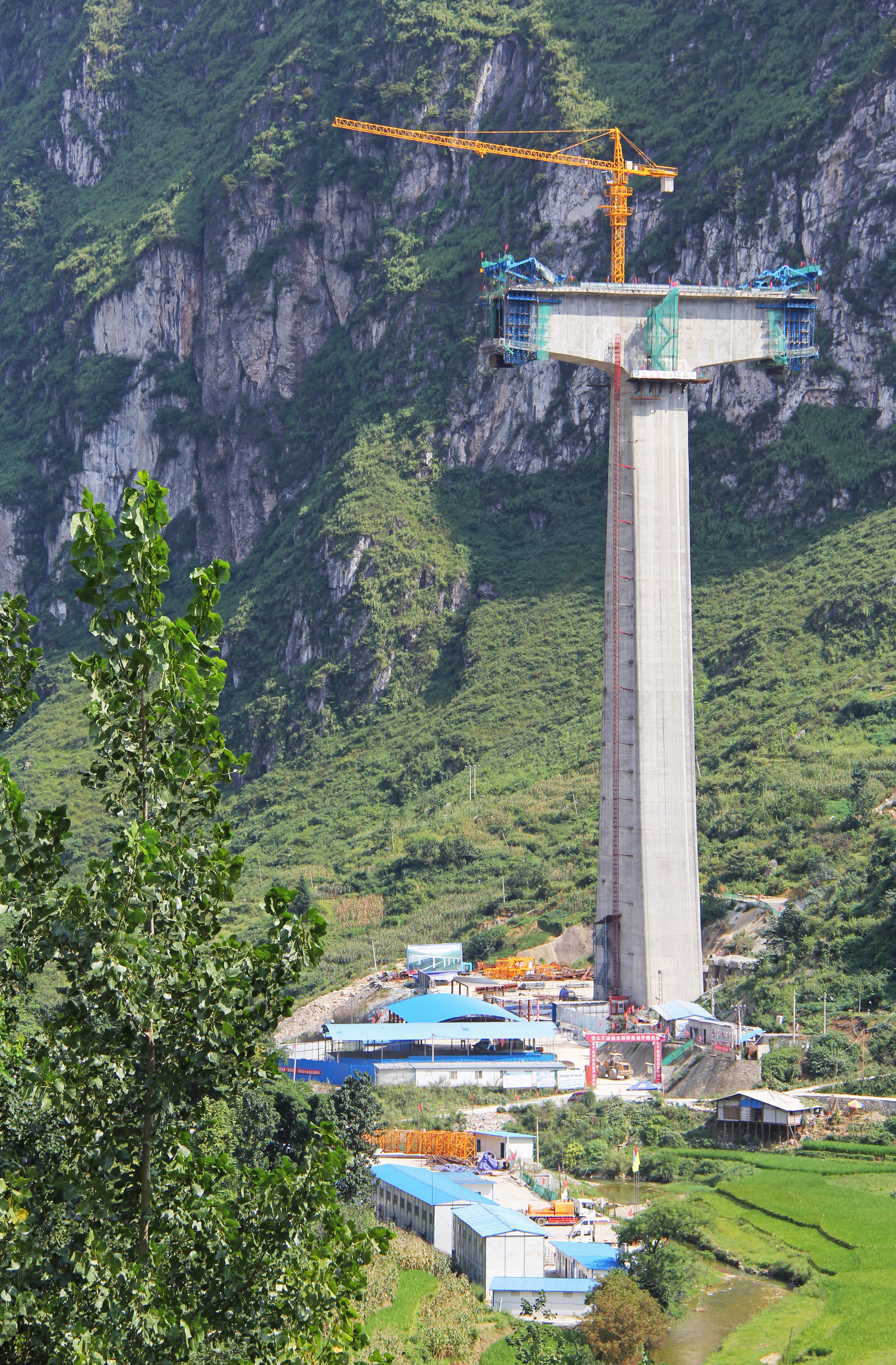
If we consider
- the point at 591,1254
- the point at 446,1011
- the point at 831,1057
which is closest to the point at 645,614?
the point at 446,1011

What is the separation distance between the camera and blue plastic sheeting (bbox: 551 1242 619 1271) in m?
30.7

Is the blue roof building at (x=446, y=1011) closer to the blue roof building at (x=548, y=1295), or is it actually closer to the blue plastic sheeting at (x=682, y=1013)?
the blue plastic sheeting at (x=682, y=1013)

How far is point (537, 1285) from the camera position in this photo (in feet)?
98.3

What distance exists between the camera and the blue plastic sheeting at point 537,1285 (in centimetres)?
2977

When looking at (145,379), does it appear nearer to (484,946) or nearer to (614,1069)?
(484,946)

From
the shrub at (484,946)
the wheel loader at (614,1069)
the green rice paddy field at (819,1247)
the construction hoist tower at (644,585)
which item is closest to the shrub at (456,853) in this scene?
the shrub at (484,946)

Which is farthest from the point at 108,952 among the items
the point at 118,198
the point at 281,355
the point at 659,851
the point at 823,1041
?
the point at 118,198

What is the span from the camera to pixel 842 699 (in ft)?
228

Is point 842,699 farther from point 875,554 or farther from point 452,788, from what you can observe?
point 452,788

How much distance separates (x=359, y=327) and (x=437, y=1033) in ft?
249

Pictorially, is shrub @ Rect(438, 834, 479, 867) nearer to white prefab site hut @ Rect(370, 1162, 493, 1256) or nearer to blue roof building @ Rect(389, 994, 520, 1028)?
blue roof building @ Rect(389, 994, 520, 1028)

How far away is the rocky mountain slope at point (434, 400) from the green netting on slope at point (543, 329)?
1257cm

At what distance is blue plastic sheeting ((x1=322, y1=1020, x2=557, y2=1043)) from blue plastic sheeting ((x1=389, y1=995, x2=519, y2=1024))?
603 mm

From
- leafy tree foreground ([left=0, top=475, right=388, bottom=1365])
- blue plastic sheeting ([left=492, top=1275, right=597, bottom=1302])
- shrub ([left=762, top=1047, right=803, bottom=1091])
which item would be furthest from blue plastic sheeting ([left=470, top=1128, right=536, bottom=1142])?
leafy tree foreground ([left=0, top=475, right=388, bottom=1365])
